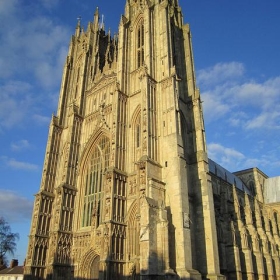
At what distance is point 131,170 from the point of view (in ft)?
79.2

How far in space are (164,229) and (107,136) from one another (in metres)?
11.8

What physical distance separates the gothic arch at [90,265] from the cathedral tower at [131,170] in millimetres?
75

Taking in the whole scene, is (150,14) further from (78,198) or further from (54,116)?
(78,198)

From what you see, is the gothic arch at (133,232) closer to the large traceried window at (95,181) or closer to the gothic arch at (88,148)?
the large traceried window at (95,181)

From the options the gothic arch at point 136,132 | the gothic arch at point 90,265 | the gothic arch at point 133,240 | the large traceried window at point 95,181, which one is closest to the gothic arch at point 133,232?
the gothic arch at point 133,240

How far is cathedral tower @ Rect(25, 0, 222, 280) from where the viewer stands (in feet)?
65.6

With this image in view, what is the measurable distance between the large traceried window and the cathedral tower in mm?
102

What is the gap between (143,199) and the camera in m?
19.6

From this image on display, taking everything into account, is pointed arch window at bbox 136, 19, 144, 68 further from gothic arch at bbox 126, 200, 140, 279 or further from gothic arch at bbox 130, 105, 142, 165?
gothic arch at bbox 126, 200, 140, 279

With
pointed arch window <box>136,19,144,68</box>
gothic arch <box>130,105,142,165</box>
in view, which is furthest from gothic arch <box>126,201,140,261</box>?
pointed arch window <box>136,19,144,68</box>

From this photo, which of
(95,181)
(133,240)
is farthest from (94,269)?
(95,181)

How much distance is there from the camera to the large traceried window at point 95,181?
83.8 feet

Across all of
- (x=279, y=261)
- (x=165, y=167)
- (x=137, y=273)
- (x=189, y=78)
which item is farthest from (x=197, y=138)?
(x=279, y=261)

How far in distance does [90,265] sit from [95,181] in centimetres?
716
